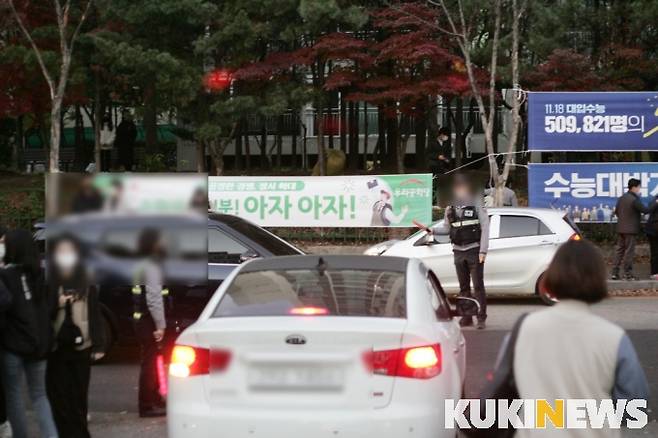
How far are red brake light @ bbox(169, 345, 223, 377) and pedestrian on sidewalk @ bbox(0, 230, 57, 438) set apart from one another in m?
1.15

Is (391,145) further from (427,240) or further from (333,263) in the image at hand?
(333,263)

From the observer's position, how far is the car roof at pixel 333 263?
630cm

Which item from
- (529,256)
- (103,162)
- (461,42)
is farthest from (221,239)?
(103,162)

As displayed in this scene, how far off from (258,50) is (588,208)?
30.2ft

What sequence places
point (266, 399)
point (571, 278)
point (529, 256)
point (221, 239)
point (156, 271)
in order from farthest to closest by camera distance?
point (529, 256) → point (221, 239) → point (156, 271) → point (266, 399) → point (571, 278)

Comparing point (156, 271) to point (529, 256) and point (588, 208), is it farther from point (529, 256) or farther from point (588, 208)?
point (588, 208)

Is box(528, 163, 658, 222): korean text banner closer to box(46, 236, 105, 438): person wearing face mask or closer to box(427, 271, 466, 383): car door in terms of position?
box(427, 271, 466, 383): car door

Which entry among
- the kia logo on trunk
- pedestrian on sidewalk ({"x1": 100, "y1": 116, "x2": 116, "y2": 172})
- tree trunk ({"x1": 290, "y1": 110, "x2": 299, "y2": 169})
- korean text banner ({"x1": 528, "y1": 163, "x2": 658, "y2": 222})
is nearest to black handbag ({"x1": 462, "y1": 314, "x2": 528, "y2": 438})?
the kia logo on trunk

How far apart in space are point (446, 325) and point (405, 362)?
106cm

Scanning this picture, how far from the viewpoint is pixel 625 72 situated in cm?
2208

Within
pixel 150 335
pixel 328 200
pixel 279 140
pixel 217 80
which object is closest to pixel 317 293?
pixel 150 335

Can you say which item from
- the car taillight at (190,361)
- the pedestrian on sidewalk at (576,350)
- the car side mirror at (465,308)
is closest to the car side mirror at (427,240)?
the car side mirror at (465,308)

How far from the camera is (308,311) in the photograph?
539cm

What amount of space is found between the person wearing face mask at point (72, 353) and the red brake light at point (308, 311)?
1.44 meters
